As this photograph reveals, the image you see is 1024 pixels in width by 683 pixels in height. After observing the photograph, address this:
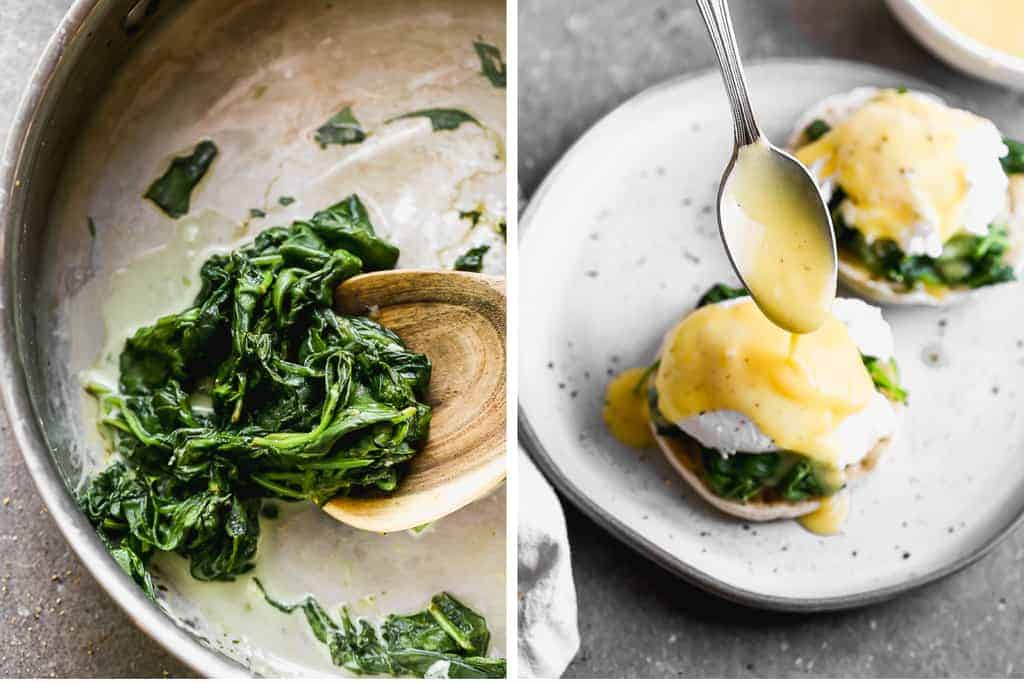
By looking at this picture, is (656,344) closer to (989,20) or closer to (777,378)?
(777,378)

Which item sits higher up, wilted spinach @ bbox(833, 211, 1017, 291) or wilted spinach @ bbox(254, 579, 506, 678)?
wilted spinach @ bbox(833, 211, 1017, 291)

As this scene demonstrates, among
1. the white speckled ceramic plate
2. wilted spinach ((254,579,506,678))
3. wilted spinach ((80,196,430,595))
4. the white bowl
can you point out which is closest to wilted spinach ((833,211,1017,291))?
the white speckled ceramic plate

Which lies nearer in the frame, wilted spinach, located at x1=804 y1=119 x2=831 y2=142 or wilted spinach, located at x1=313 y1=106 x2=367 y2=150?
wilted spinach, located at x1=313 y1=106 x2=367 y2=150

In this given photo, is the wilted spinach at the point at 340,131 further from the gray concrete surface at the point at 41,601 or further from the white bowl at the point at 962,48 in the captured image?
the white bowl at the point at 962,48

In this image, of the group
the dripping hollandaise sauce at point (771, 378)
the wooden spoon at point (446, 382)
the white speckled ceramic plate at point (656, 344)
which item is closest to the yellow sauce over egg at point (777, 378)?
the dripping hollandaise sauce at point (771, 378)

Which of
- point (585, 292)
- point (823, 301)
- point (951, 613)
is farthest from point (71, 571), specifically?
point (951, 613)

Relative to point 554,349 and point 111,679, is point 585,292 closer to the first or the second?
point 554,349

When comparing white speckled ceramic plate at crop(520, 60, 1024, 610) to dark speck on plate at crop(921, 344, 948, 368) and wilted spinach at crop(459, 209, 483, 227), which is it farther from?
wilted spinach at crop(459, 209, 483, 227)
